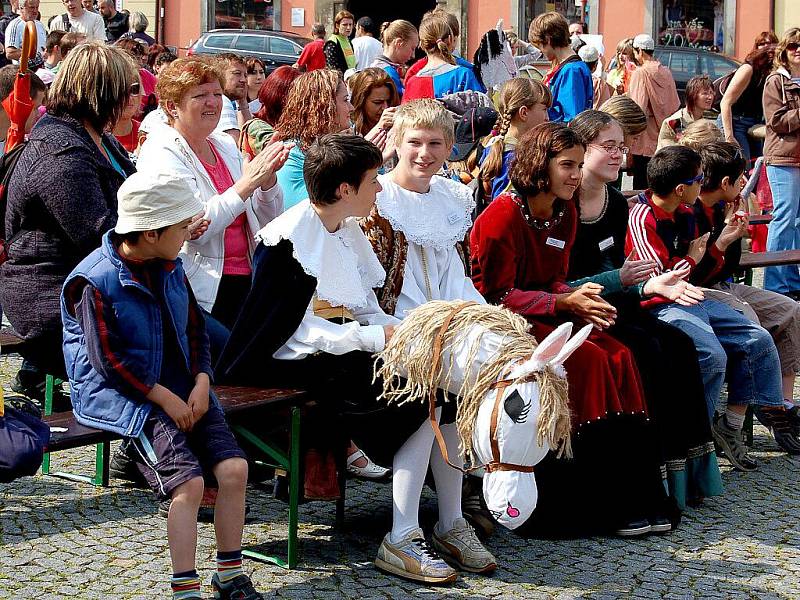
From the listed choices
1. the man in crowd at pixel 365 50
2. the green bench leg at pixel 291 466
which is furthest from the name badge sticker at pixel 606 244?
the man in crowd at pixel 365 50

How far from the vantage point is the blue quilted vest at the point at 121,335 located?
3.90 m

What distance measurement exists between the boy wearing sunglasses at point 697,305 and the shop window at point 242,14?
26.1 m

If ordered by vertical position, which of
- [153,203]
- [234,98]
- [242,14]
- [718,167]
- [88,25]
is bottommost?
[153,203]

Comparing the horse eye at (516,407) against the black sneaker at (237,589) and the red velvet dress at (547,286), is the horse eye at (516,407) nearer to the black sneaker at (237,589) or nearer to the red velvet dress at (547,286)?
the black sneaker at (237,589)

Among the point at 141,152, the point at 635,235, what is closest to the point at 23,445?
the point at 141,152

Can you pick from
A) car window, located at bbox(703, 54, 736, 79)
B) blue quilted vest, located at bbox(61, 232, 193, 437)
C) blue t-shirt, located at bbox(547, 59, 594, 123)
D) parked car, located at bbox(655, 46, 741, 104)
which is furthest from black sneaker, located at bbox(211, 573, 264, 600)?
car window, located at bbox(703, 54, 736, 79)

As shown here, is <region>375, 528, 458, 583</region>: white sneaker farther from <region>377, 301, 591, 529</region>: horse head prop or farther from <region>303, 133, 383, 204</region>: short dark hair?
<region>303, 133, 383, 204</region>: short dark hair

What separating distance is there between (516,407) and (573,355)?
1229mm

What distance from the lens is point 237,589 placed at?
4016 mm

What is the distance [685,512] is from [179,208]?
267cm

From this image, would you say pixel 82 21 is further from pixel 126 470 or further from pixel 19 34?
pixel 126 470

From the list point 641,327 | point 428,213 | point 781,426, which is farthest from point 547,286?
point 781,426

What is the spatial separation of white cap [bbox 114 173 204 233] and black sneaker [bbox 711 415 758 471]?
10.4ft

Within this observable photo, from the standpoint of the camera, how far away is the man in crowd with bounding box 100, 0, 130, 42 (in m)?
18.0
